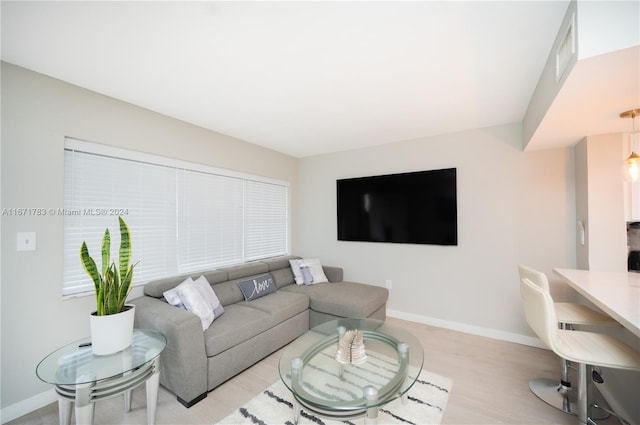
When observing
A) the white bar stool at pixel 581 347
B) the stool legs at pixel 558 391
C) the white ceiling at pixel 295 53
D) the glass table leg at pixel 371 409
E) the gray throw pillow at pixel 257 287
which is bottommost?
the stool legs at pixel 558 391

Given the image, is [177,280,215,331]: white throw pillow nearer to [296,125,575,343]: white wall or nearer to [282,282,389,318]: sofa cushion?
[282,282,389,318]: sofa cushion

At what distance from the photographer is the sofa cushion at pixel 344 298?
277cm

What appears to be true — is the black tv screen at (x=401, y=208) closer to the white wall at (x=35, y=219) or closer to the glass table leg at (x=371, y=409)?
the glass table leg at (x=371, y=409)

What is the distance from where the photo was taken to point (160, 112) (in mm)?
2607

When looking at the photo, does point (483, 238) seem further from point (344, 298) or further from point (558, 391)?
point (344, 298)

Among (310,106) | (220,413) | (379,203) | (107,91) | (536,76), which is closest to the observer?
(220,413)

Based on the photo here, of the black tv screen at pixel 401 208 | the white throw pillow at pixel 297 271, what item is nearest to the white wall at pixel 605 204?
the black tv screen at pixel 401 208

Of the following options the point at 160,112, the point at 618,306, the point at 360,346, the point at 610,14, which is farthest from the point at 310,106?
the point at 618,306

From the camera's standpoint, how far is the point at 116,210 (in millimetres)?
2338

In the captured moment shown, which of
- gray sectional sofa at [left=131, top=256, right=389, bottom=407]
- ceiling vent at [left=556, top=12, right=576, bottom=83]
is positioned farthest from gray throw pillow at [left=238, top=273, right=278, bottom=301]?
ceiling vent at [left=556, top=12, right=576, bottom=83]

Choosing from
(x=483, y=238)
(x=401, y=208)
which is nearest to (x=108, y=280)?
(x=401, y=208)

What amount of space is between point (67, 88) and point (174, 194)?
1.17m

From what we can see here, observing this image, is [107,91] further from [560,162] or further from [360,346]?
[560,162]

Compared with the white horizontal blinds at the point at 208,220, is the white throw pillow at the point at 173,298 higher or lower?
Result: lower
